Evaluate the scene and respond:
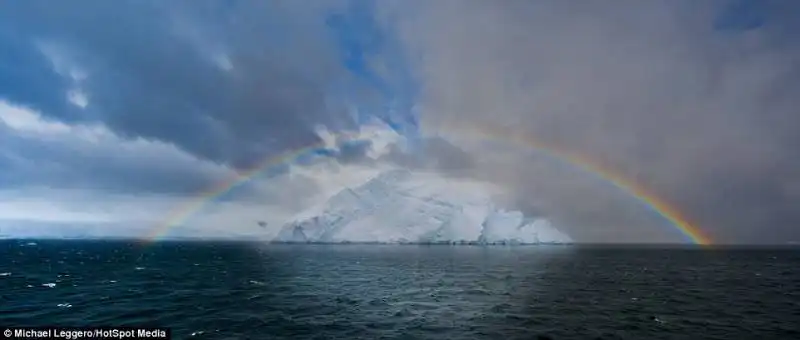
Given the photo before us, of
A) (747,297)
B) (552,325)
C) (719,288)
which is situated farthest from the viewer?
(719,288)

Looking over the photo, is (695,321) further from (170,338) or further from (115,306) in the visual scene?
(115,306)

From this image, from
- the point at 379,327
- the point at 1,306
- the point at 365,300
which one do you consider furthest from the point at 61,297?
the point at 379,327

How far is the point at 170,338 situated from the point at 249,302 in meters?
23.8

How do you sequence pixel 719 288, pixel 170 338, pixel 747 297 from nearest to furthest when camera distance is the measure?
pixel 170 338 < pixel 747 297 < pixel 719 288

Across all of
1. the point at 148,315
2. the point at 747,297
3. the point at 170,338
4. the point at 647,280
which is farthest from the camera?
the point at 647,280

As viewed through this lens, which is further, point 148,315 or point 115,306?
point 115,306

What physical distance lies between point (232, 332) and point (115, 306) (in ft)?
89.6

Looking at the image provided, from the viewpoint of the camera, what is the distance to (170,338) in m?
44.6

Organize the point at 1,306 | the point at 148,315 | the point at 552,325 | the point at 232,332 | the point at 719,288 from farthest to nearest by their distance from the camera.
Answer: the point at 719,288 → the point at 1,306 → the point at 148,315 → the point at 552,325 → the point at 232,332

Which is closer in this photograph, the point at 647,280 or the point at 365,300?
the point at 365,300

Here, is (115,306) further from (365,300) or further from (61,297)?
(365,300)

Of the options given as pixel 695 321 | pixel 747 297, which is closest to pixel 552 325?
pixel 695 321

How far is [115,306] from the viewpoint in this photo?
209 ft

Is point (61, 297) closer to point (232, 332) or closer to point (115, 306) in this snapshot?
point (115, 306)
